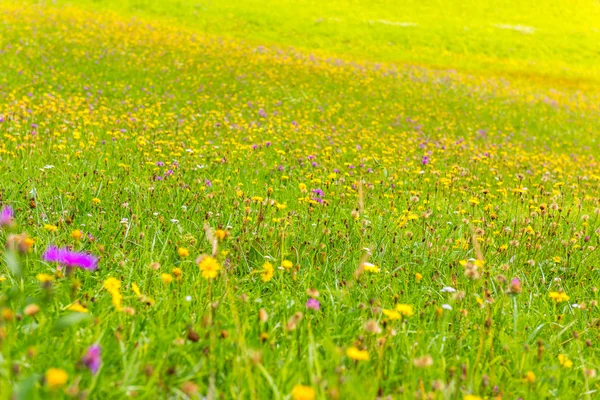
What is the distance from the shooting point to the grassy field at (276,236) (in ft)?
6.20

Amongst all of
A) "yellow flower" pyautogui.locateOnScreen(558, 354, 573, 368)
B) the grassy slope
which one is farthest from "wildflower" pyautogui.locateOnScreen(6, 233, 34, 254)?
the grassy slope

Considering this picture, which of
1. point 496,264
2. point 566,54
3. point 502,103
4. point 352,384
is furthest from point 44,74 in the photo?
point 566,54

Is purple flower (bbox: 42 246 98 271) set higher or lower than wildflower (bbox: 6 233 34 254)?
lower

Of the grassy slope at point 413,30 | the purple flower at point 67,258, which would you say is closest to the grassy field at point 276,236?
the purple flower at point 67,258

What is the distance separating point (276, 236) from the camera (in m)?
3.56

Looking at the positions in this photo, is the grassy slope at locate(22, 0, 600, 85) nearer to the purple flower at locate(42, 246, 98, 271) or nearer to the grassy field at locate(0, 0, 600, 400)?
the grassy field at locate(0, 0, 600, 400)

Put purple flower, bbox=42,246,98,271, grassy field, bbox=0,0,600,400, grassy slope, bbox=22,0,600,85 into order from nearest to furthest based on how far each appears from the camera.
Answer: grassy field, bbox=0,0,600,400, purple flower, bbox=42,246,98,271, grassy slope, bbox=22,0,600,85

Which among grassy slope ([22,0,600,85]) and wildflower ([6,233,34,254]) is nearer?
wildflower ([6,233,34,254])

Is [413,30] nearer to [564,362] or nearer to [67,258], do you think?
[564,362]

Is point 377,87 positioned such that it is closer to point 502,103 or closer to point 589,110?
point 502,103

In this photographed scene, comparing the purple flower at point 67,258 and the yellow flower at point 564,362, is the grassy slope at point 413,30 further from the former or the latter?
the yellow flower at point 564,362

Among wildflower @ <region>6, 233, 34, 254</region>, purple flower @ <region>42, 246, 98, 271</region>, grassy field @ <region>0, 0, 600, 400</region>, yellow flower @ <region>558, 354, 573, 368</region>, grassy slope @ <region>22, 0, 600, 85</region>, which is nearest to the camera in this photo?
wildflower @ <region>6, 233, 34, 254</region>

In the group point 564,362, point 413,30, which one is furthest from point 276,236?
point 413,30

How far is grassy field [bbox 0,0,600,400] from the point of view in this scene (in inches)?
74.4
